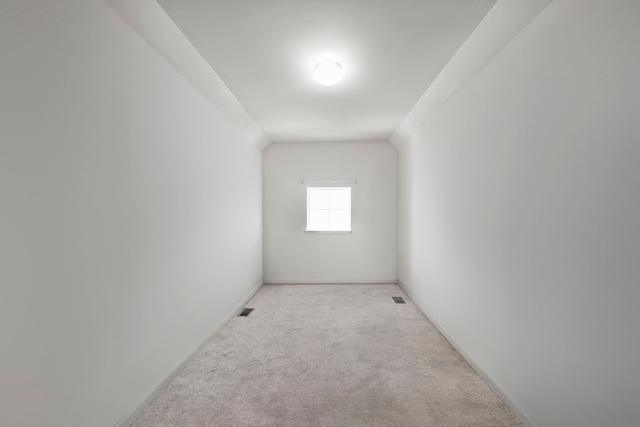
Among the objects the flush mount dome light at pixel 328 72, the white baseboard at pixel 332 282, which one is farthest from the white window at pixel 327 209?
the flush mount dome light at pixel 328 72

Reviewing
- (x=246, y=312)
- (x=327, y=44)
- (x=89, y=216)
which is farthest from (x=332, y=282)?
(x=89, y=216)

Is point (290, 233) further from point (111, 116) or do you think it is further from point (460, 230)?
point (111, 116)

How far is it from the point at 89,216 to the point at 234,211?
90.2 inches

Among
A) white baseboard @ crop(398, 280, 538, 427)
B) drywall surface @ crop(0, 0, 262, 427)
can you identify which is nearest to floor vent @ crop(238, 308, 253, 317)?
drywall surface @ crop(0, 0, 262, 427)

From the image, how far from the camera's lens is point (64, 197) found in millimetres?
1368

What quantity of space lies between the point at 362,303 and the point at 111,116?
357 centimetres

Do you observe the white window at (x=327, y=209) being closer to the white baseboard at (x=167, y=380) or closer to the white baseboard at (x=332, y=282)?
the white baseboard at (x=332, y=282)

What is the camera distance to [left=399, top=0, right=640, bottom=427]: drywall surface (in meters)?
1.23

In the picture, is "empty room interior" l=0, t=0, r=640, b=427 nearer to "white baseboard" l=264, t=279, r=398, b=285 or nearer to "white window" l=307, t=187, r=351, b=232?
"white baseboard" l=264, t=279, r=398, b=285

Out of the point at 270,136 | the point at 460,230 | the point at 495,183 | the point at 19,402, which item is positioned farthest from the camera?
the point at 270,136

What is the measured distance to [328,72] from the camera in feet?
8.61

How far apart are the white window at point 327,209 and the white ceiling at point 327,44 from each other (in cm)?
199

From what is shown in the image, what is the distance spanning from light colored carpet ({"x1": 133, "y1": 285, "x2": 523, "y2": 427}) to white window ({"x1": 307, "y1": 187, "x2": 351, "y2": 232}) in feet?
6.92

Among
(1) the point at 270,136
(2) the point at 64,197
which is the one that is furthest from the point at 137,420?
(1) the point at 270,136
